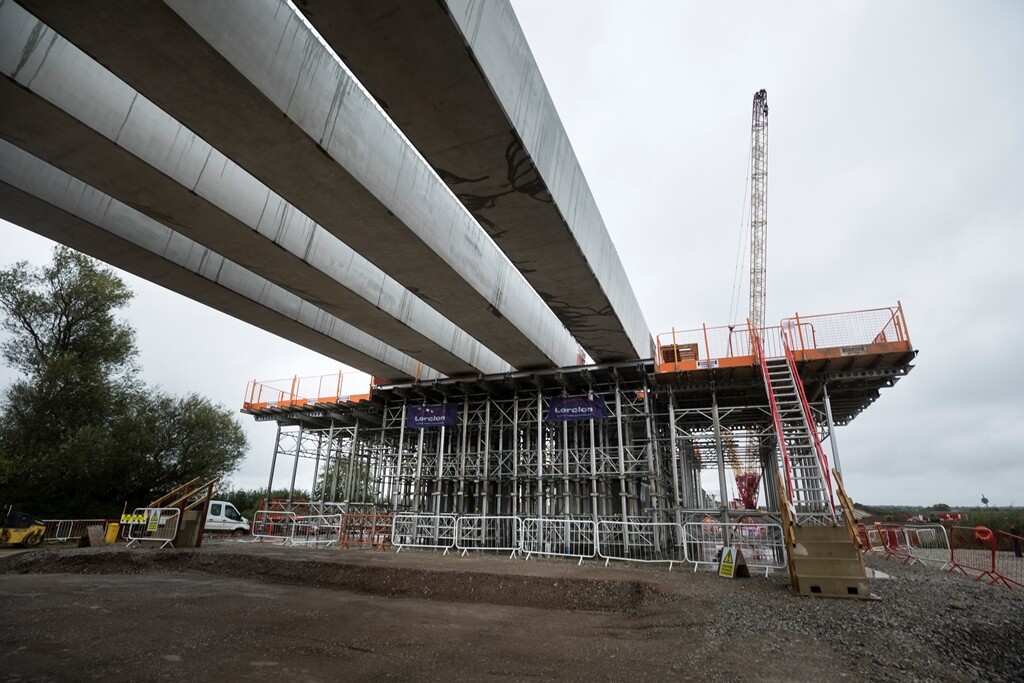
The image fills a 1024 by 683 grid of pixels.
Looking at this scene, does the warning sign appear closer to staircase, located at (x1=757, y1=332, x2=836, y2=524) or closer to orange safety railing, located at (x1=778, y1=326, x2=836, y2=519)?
staircase, located at (x1=757, y1=332, x2=836, y2=524)

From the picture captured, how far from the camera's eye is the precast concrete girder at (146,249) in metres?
9.37

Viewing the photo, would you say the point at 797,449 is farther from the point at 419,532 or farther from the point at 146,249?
the point at 146,249

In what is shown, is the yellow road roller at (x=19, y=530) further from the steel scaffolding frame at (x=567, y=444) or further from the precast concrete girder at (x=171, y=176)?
the precast concrete girder at (x=171, y=176)

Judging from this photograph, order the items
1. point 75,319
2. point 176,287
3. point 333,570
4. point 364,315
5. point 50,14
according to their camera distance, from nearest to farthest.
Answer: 1. point 50,14
2. point 333,570
3. point 176,287
4. point 364,315
5. point 75,319

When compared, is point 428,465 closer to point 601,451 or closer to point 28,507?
point 601,451

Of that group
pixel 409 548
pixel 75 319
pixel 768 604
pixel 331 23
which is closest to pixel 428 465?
pixel 409 548

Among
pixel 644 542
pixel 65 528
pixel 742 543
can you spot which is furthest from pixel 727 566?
pixel 65 528

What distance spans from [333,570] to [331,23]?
9.77m

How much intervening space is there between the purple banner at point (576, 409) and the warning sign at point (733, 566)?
7.67m

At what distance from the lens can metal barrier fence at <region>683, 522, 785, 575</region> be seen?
13.0 metres

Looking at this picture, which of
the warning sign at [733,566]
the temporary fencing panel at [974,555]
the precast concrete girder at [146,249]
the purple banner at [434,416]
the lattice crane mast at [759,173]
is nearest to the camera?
the precast concrete girder at [146,249]

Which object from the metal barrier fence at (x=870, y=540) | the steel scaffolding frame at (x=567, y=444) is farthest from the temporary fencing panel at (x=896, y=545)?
the steel scaffolding frame at (x=567, y=444)

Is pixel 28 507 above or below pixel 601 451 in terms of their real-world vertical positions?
below

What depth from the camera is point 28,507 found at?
2305 centimetres
